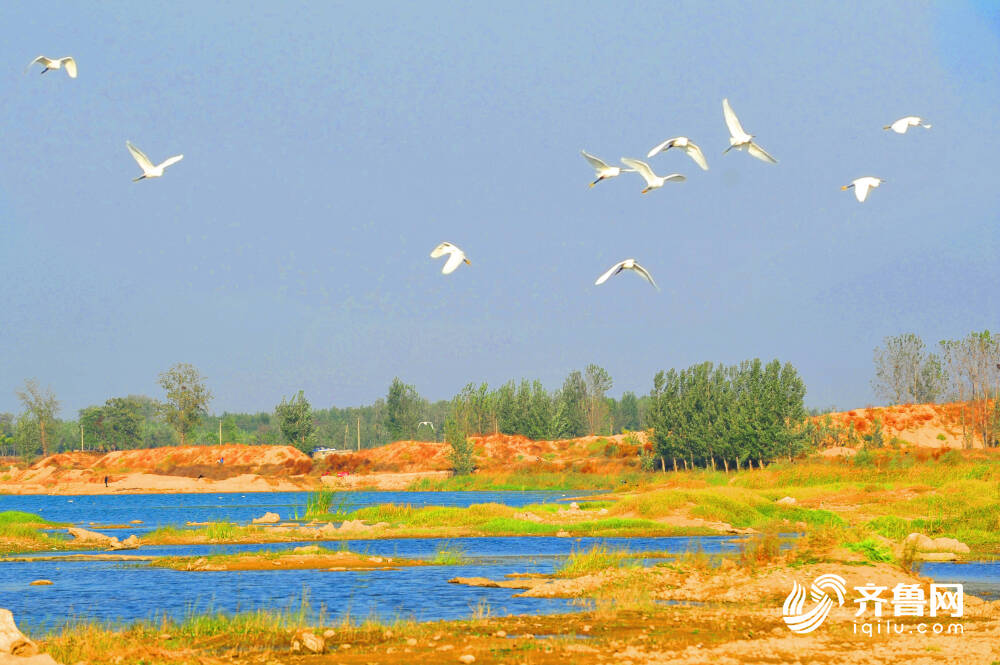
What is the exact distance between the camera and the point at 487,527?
4519 cm

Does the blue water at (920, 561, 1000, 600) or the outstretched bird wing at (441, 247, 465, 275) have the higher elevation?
the outstretched bird wing at (441, 247, 465, 275)

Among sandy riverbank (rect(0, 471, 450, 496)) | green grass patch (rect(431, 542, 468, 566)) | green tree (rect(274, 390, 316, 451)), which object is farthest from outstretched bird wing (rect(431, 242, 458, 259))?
green tree (rect(274, 390, 316, 451))

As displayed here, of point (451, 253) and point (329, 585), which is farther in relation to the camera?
point (329, 585)

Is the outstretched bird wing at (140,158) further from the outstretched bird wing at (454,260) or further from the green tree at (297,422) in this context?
the green tree at (297,422)

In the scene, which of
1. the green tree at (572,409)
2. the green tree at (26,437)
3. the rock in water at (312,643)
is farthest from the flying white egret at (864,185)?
the green tree at (26,437)

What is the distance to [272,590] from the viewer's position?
89.2ft

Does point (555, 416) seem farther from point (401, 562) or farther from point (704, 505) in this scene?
point (401, 562)

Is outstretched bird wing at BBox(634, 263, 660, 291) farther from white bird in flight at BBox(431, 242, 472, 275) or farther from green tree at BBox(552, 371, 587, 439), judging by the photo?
green tree at BBox(552, 371, 587, 439)

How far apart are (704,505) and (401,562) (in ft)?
60.6

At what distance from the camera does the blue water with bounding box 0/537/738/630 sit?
76.5ft

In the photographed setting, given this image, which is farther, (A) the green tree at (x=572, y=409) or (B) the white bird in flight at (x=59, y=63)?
(A) the green tree at (x=572, y=409)

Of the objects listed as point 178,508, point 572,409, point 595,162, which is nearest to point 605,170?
point 595,162

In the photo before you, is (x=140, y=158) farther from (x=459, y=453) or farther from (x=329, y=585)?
(x=459, y=453)

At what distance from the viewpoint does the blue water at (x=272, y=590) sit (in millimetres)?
23312
